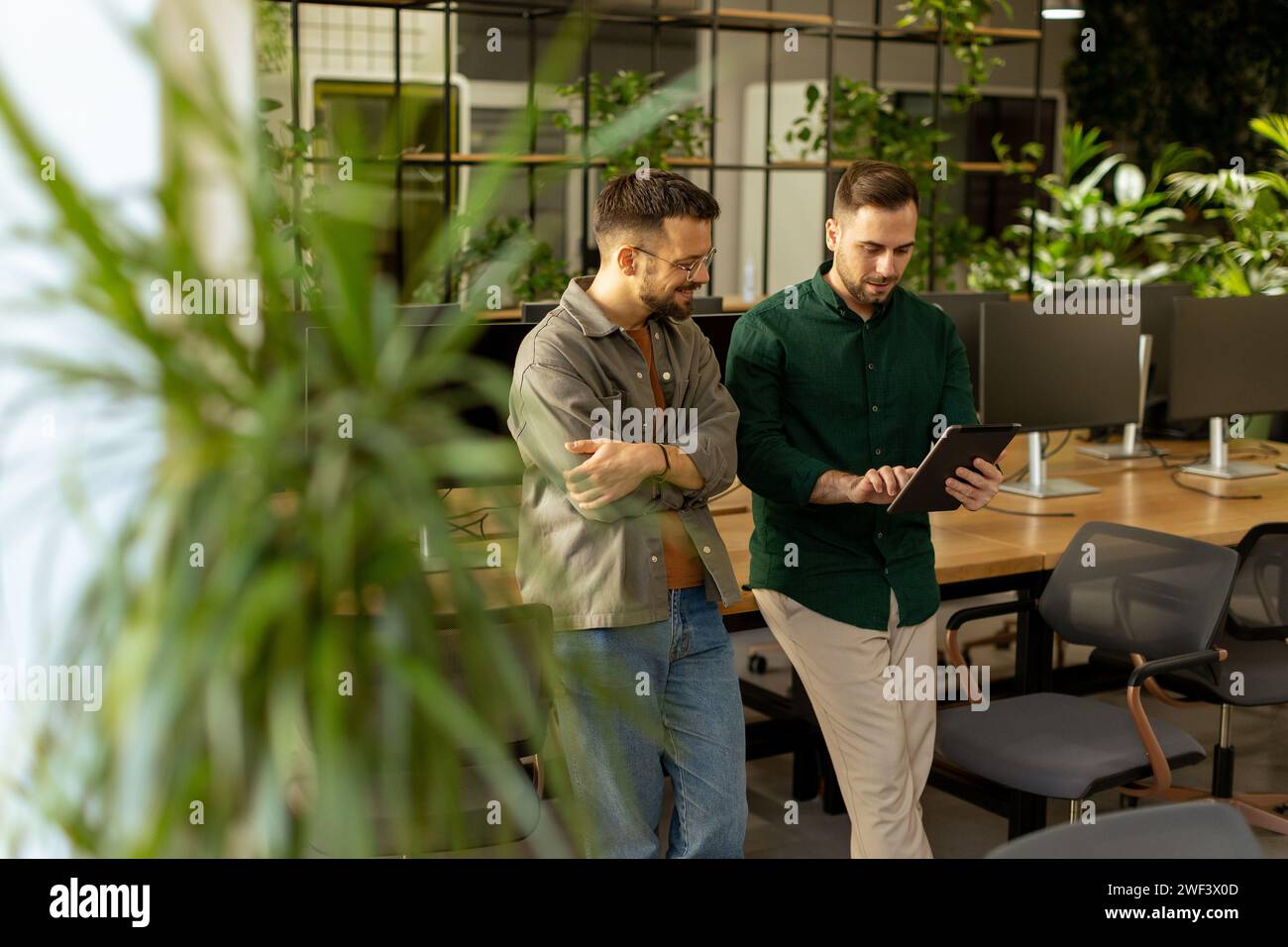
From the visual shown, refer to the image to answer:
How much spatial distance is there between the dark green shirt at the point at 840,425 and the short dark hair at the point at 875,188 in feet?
0.56

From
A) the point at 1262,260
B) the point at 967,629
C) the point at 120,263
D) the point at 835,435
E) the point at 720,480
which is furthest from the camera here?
the point at 1262,260

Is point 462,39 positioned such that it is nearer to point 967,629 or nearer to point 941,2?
point 941,2

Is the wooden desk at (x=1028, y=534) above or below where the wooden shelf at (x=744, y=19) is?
below

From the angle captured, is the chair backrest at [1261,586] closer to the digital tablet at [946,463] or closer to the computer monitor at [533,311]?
the digital tablet at [946,463]

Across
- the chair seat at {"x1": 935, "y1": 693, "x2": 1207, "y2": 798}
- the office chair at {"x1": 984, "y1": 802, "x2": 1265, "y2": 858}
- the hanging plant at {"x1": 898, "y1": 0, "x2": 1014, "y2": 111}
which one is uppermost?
the hanging plant at {"x1": 898, "y1": 0, "x2": 1014, "y2": 111}

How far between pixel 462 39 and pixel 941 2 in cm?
299

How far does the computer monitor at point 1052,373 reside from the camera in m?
3.73

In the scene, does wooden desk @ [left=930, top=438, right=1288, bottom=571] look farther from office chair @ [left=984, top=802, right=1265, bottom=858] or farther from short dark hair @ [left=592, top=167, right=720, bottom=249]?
office chair @ [left=984, top=802, right=1265, bottom=858]

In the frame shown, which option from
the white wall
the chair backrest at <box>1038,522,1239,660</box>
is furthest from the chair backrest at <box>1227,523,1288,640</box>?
the white wall

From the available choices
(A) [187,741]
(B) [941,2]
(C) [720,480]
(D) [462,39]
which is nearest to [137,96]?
(A) [187,741]

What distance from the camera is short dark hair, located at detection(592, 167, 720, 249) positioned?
2164 mm

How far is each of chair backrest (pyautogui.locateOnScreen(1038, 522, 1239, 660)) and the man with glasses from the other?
1.07 m

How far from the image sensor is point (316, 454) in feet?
2.52

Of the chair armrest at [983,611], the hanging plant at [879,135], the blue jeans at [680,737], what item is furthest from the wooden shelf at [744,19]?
the blue jeans at [680,737]
